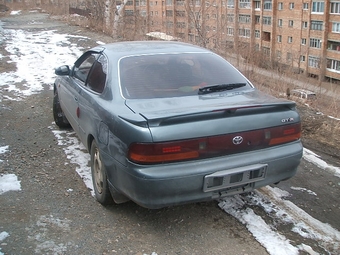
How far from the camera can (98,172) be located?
3.96 meters

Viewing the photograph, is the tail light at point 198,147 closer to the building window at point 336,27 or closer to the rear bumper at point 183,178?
the rear bumper at point 183,178

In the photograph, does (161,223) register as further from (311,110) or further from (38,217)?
(311,110)

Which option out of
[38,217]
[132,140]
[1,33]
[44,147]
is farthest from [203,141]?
[1,33]

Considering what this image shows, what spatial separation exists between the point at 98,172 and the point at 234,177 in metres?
1.44

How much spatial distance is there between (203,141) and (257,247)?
96cm

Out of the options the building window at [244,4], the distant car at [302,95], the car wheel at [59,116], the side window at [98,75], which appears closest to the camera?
the side window at [98,75]

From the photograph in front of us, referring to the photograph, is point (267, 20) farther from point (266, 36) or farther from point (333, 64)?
point (333, 64)

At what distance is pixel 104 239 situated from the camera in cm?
333

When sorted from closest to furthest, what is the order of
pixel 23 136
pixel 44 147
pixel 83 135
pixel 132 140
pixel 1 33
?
pixel 132 140, pixel 83 135, pixel 44 147, pixel 23 136, pixel 1 33

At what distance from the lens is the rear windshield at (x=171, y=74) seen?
3865mm

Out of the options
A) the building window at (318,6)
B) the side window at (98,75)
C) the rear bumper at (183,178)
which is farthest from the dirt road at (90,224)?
the building window at (318,6)

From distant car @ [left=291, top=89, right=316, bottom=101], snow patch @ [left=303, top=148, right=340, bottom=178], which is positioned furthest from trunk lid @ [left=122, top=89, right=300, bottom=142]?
distant car @ [left=291, top=89, right=316, bottom=101]

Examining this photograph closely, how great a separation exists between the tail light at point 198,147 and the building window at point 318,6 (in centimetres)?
4998

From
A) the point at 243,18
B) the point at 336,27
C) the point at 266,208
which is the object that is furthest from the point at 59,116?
the point at 243,18
